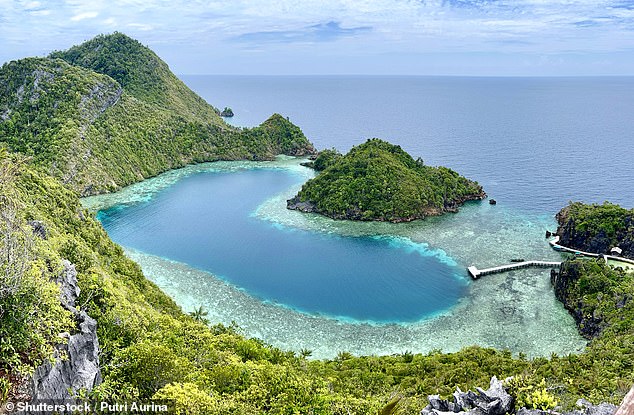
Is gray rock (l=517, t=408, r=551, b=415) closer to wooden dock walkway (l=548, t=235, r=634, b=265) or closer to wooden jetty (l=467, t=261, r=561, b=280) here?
wooden jetty (l=467, t=261, r=561, b=280)

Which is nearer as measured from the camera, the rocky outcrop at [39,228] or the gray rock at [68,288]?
the gray rock at [68,288]

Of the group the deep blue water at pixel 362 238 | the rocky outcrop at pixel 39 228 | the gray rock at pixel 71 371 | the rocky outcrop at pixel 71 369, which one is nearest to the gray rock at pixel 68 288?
the rocky outcrop at pixel 71 369

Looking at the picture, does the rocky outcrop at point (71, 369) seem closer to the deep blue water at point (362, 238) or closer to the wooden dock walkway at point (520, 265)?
the deep blue water at point (362, 238)

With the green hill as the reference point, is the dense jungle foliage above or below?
below

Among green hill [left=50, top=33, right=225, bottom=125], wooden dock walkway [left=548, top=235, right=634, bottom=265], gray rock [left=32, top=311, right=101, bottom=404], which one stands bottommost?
wooden dock walkway [left=548, top=235, right=634, bottom=265]

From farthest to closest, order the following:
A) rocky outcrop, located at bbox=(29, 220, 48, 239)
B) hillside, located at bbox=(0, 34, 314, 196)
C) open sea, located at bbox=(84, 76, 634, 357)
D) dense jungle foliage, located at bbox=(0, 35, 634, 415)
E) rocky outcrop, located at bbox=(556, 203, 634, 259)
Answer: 1. hillside, located at bbox=(0, 34, 314, 196)
2. rocky outcrop, located at bbox=(556, 203, 634, 259)
3. open sea, located at bbox=(84, 76, 634, 357)
4. rocky outcrop, located at bbox=(29, 220, 48, 239)
5. dense jungle foliage, located at bbox=(0, 35, 634, 415)

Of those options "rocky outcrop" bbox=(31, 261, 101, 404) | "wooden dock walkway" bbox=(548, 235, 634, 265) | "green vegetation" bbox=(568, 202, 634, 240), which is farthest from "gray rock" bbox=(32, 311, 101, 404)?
"green vegetation" bbox=(568, 202, 634, 240)
